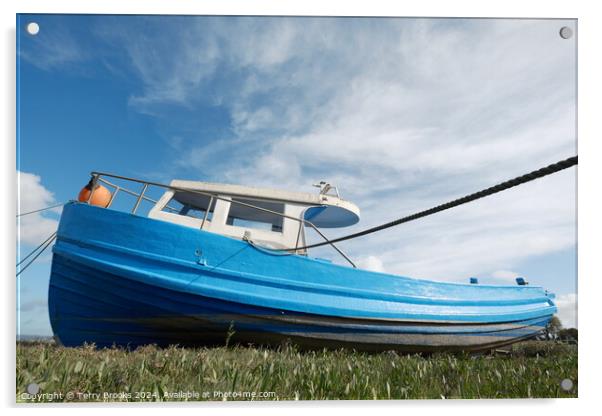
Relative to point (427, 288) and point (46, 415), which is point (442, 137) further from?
point (46, 415)

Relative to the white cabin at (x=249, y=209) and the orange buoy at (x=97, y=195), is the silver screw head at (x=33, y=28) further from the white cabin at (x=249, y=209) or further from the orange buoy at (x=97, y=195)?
the white cabin at (x=249, y=209)

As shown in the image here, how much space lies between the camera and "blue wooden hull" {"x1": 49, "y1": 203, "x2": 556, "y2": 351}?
4816 millimetres

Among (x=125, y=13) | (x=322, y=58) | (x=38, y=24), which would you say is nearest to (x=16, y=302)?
(x=38, y=24)

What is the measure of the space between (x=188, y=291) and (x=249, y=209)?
1.97 meters

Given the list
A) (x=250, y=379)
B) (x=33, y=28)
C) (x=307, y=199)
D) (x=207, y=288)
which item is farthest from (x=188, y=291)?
(x=33, y=28)

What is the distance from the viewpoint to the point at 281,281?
529 centimetres

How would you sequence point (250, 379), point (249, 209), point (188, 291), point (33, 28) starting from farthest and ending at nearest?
point (249, 209) → point (188, 291) → point (33, 28) → point (250, 379)

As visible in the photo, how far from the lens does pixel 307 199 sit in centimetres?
673

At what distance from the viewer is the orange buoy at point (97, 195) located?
Answer: 195 inches

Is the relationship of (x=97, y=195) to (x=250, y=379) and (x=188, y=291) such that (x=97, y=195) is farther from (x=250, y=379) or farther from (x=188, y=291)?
(x=250, y=379)

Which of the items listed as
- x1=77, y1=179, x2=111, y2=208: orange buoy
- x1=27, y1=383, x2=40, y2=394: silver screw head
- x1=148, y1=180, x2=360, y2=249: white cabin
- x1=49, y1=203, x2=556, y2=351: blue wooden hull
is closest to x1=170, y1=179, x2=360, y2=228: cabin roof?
x1=148, y1=180, x2=360, y2=249: white cabin

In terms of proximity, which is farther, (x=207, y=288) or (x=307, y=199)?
(x=307, y=199)

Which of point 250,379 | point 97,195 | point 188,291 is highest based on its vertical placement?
point 97,195

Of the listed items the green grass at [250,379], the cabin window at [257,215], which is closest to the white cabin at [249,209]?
the cabin window at [257,215]
